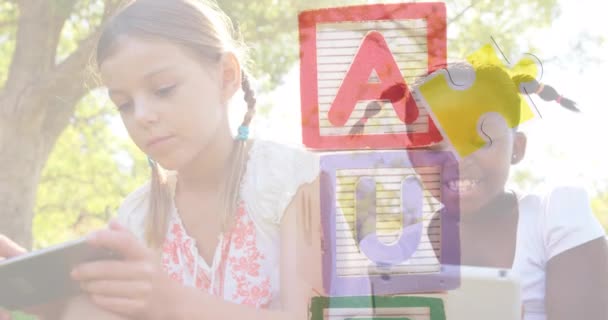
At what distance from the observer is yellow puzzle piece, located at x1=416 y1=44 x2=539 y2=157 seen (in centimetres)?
72

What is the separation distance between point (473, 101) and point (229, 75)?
262 millimetres

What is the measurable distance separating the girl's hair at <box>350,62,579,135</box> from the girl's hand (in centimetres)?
30

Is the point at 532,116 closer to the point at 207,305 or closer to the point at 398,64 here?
the point at 398,64

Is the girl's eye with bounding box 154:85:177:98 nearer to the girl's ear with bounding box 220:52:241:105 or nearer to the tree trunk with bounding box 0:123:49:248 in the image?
the girl's ear with bounding box 220:52:241:105

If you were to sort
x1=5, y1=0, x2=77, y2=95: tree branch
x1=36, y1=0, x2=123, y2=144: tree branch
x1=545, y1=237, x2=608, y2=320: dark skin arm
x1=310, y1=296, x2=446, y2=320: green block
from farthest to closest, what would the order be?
x1=5, y1=0, x2=77, y2=95: tree branch < x1=36, y1=0, x2=123, y2=144: tree branch < x1=545, y1=237, x2=608, y2=320: dark skin arm < x1=310, y1=296, x2=446, y2=320: green block

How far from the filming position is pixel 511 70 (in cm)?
75

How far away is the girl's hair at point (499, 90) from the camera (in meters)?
0.73

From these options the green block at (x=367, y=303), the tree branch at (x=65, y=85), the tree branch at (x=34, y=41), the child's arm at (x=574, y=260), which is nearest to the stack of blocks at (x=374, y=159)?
the green block at (x=367, y=303)

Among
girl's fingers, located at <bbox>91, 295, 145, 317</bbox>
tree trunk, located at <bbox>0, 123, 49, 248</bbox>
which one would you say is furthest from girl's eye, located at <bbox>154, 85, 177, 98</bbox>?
tree trunk, located at <bbox>0, 123, 49, 248</bbox>

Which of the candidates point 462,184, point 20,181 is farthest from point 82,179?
point 462,184

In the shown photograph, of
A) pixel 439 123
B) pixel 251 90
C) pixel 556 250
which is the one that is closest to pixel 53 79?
pixel 251 90

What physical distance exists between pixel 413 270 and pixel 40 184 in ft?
3.50

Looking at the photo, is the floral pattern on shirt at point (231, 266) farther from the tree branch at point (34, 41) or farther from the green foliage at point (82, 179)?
the tree branch at point (34, 41)

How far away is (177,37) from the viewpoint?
0.68 metres
